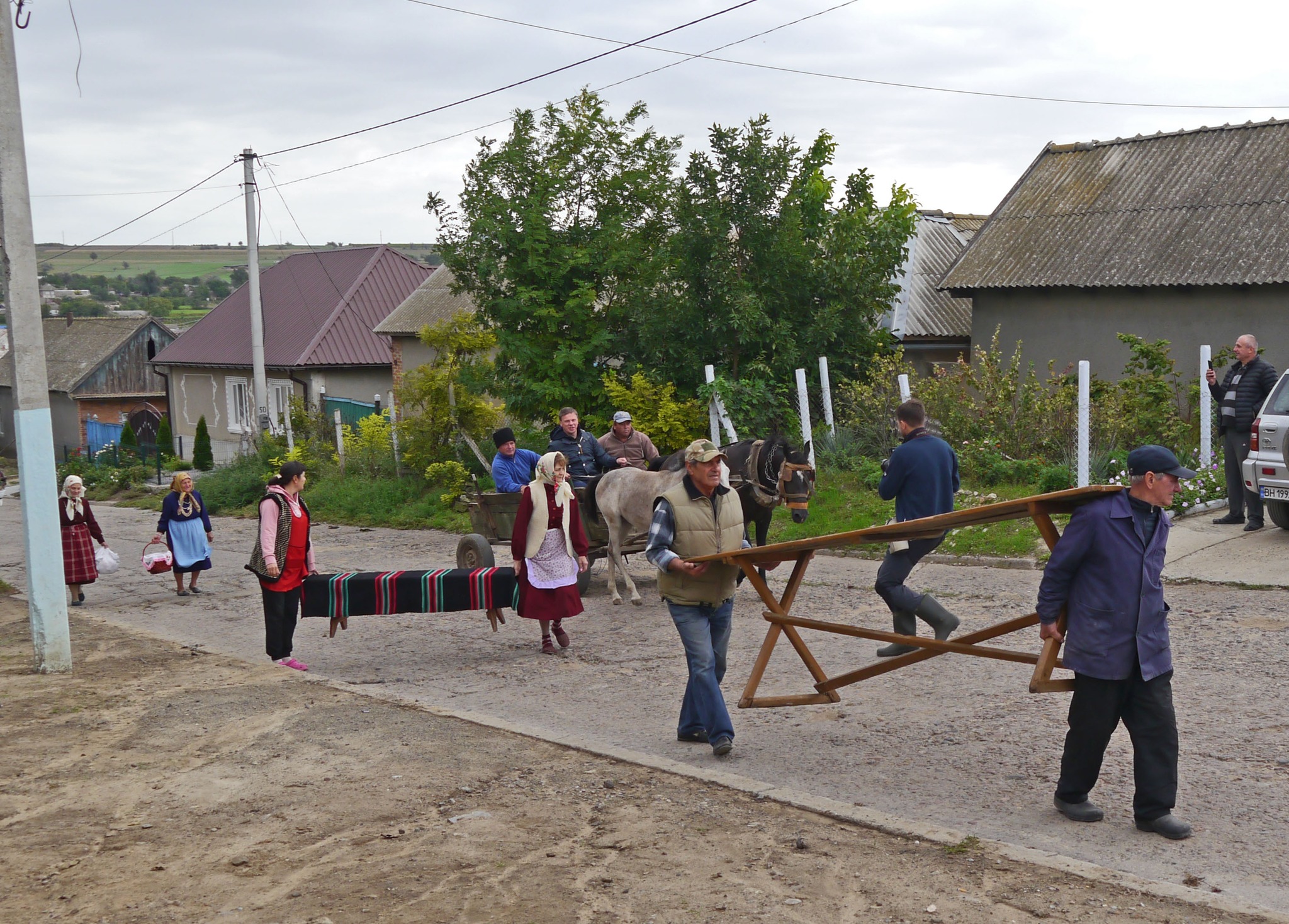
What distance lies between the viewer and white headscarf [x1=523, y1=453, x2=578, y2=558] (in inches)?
381

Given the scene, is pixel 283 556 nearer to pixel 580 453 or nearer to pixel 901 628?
pixel 580 453

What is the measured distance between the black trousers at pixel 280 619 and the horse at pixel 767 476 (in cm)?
346

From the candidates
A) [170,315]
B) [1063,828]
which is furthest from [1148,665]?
[170,315]

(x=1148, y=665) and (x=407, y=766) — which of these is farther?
(x=407, y=766)

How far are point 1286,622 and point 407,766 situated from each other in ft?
22.1

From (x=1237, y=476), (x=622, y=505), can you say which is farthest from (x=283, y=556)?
(x=1237, y=476)

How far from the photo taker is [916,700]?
779 centimetres

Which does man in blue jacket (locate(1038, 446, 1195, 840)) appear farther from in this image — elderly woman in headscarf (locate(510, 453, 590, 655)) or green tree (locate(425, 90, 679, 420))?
green tree (locate(425, 90, 679, 420))

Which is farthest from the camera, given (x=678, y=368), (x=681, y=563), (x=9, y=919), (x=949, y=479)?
(x=678, y=368)

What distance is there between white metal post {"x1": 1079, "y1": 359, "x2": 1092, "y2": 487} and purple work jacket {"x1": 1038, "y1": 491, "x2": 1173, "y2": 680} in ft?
28.0

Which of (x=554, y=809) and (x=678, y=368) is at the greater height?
(x=678, y=368)

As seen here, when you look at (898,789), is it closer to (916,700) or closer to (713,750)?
(713,750)

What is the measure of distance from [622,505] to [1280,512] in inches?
261

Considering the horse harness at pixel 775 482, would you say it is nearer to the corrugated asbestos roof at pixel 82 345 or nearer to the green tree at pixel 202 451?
the green tree at pixel 202 451
